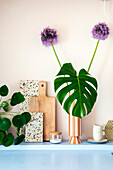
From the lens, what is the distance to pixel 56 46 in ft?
5.71

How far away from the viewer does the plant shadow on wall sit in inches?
49.4

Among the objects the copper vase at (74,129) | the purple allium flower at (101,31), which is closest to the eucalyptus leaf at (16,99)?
the copper vase at (74,129)

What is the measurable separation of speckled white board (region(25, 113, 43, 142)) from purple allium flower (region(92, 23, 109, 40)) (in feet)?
2.24

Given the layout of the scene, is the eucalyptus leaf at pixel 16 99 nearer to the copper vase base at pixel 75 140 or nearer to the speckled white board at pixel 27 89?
the speckled white board at pixel 27 89

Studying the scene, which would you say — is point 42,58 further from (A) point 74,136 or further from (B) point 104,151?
(B) point 104,151

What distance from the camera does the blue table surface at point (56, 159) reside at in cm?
122

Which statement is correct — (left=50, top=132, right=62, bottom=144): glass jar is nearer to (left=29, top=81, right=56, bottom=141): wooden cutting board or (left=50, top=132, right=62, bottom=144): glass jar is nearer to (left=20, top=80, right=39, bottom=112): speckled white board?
(left=29, top=81, right=56, bottom=141): wooden cutting board

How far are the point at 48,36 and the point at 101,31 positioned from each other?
1.23 feet

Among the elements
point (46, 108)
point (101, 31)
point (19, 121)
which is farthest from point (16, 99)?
point (101, 31)

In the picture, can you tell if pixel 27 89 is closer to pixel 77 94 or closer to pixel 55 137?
pixel 55 137

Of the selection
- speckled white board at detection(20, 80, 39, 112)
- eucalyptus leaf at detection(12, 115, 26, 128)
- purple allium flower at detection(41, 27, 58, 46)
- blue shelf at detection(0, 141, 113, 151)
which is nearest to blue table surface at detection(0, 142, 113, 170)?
blue shelf at detection(0, 141, 113, 151)

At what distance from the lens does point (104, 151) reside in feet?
4.99
